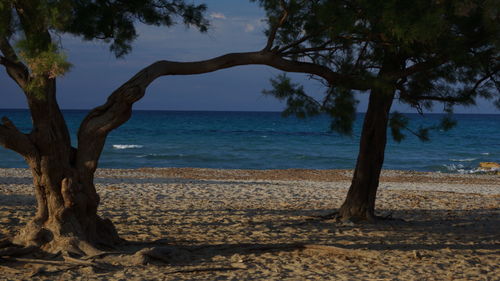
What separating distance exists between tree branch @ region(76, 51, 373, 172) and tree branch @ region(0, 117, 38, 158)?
47cm

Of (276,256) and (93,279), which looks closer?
(93,279)

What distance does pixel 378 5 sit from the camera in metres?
5.44

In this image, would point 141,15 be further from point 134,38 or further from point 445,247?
point 445,247

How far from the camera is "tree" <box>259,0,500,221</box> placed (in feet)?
18.0

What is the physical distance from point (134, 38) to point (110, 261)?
2916 millimetres

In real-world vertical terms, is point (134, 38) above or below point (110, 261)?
above

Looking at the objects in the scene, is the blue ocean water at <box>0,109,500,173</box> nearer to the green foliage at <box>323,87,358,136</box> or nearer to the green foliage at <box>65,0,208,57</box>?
the green foliage at <box>323,87,358,136</box>

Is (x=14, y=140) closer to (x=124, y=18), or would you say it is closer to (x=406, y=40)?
(x=124, y=18)

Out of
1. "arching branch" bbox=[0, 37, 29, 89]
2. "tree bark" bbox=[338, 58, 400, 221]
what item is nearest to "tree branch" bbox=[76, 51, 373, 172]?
"arching branch" bbox=[0, 37, 29, 89]

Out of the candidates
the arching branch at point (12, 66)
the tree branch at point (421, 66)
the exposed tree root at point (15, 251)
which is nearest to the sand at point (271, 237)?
the exposed tree root at point (15, 251)

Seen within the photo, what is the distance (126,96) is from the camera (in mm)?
5762

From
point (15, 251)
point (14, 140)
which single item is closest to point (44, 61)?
point (14, 140)

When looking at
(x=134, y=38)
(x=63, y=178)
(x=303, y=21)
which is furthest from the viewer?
(x=134, y=38)

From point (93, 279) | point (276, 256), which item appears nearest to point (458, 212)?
→ point (276, 256)
